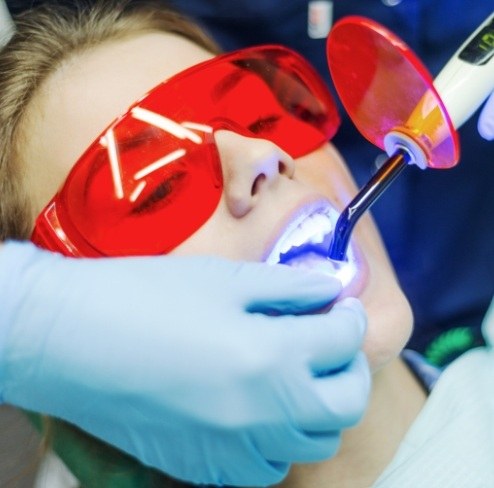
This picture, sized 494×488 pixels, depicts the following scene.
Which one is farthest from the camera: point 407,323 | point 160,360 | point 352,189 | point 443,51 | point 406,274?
point 406,274

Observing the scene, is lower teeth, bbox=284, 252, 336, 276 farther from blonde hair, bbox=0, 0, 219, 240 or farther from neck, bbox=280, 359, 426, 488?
blonde hair, bbox=0, 0, 219, 240

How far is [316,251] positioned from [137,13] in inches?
22.8

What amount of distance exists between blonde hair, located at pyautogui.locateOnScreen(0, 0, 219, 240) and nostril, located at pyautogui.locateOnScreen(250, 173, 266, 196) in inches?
13.9

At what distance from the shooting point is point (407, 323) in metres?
0.99

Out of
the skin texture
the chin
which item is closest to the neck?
the skin texture

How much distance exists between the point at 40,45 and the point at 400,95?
23.8 inches

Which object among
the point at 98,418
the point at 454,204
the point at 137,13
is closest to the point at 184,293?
the point at 98,418

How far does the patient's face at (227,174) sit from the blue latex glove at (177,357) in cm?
12

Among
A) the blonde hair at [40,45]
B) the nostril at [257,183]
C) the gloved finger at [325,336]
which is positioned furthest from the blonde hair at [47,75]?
the gloved finger at [325,336]

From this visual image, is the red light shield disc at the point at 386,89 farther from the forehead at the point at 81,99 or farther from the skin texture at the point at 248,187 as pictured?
the forehead at the point at 81,99

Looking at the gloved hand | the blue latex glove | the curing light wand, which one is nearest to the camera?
the blue latex glove

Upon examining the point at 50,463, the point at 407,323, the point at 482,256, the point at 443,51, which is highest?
the point at 443,51

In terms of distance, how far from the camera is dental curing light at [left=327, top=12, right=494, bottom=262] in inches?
34.1

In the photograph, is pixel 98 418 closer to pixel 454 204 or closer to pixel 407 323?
pixel 407 323
